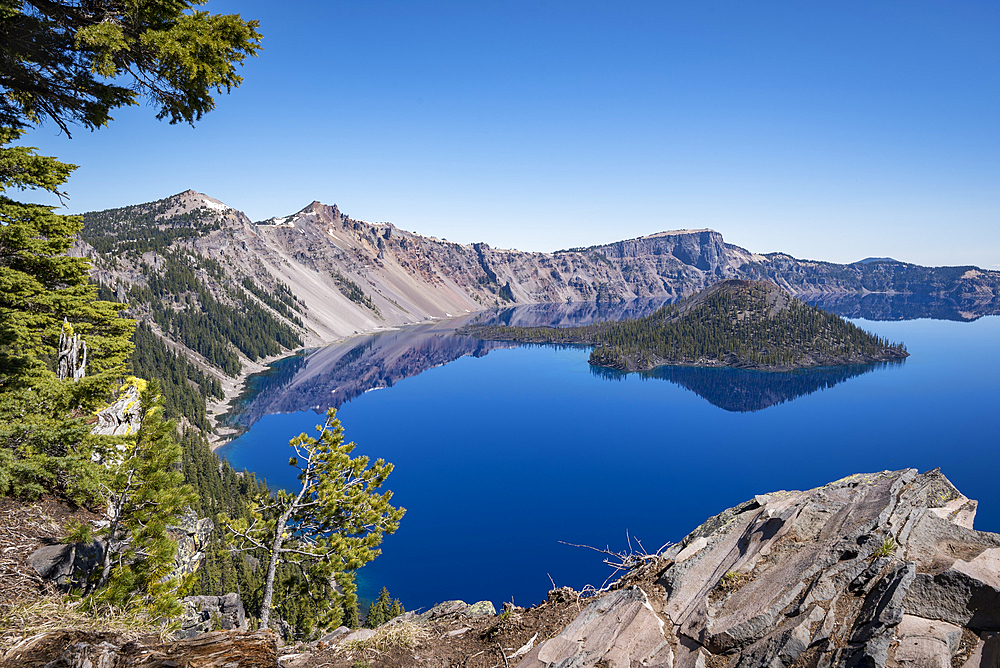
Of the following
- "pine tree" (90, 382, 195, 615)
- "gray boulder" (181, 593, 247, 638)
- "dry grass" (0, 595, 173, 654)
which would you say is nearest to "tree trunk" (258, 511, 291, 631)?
"gray boulder" (181, 593, 247, 638)

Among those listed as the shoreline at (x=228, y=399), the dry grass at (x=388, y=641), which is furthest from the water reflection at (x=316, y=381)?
the dry grass at (x=388, y=641)

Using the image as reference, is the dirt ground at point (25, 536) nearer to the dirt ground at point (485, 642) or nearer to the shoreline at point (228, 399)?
the dirt ground at point (485, 642)

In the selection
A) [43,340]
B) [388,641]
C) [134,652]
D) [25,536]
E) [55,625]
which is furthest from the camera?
[43,340]

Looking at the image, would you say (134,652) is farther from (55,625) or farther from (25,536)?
(25,536)

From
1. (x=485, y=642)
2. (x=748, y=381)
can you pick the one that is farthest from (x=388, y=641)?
(x=748, y=381)

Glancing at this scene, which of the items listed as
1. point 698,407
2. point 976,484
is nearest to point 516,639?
point 976,484

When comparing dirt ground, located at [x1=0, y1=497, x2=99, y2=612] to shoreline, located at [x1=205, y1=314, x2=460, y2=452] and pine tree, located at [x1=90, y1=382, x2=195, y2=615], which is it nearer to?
pine tree, located at [x1=90, y1=382, x2=195, y2=615]
